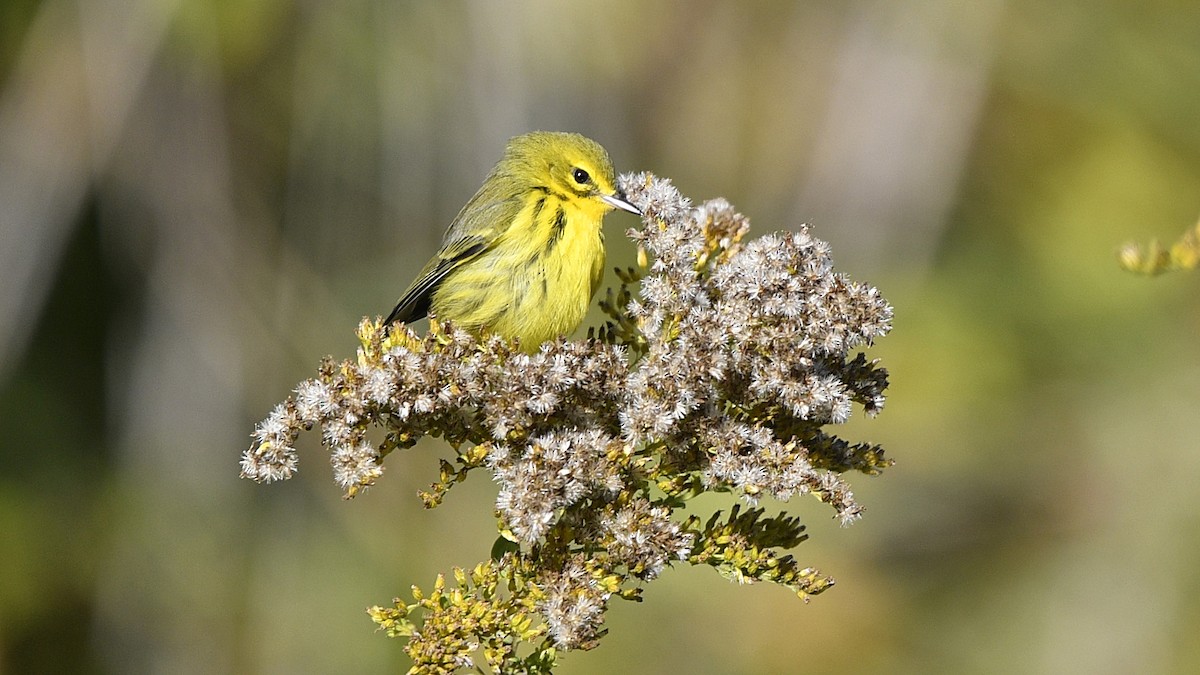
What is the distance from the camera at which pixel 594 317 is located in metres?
7.21

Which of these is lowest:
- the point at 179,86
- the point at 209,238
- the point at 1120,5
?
the point at 209,238

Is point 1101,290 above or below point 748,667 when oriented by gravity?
above

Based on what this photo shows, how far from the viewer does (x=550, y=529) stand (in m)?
2.52

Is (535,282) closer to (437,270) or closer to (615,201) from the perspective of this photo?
(615,201)

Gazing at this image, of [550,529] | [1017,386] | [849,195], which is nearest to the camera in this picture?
[550,529]

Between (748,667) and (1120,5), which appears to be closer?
(748,667)

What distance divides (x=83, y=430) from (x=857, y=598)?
4.78 meters

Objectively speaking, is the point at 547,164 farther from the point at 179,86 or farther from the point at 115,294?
the point at 115,294

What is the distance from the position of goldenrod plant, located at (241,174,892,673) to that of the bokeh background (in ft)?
10.2

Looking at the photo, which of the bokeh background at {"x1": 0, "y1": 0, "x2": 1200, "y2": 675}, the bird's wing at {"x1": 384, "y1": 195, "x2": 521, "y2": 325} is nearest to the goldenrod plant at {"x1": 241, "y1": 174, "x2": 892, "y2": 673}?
the bird's wing at {"x1": 384, "y1": 195, "x2": 521, "y2": 325}

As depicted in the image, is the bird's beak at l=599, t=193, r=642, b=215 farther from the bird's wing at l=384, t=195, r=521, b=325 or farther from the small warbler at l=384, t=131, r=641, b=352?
the bird's wing at l=384, t=195, r=521, b=325

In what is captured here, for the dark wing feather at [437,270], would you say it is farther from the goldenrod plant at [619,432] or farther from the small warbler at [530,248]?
the goldenrod plant at [619,432]

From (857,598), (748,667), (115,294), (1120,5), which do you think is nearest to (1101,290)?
(1120,5)

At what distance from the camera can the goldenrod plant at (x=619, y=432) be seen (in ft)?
8.07
